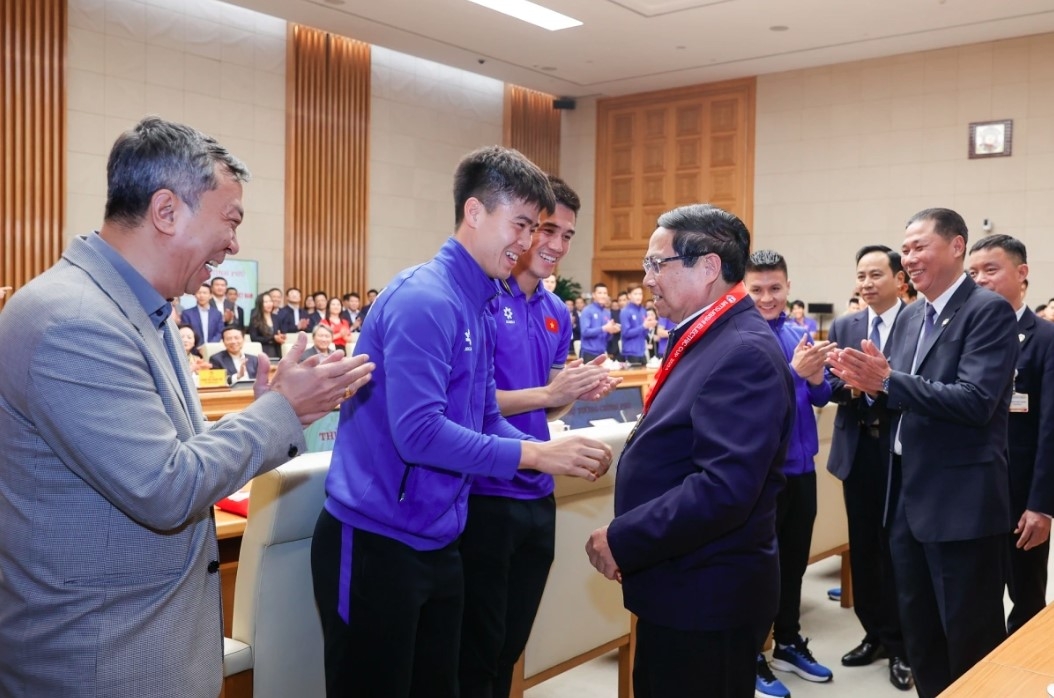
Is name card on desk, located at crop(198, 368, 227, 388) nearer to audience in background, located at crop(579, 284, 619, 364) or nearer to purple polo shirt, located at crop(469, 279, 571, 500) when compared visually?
purple polo shirt, located at crop(469, 279, 571, 500)

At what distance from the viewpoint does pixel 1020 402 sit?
325cm

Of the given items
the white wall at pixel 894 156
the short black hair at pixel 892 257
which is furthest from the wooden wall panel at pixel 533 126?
the short black hair at pixel 892 257

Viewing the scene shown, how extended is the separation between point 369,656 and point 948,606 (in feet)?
5.48

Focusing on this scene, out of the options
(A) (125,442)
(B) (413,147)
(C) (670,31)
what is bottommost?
(A) (125,442)

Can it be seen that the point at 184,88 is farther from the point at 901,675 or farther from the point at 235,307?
the point at 901,675

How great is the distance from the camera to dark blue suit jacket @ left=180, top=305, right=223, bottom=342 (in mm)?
10117

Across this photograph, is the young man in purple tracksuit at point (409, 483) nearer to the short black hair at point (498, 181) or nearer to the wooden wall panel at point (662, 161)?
the short black hair at point (498, 181)

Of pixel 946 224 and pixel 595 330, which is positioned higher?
Answer: pixel 946 224

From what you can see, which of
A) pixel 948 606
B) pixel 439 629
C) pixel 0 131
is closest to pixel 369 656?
pixel 439 629

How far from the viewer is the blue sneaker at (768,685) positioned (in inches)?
124

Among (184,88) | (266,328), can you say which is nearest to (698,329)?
(266,328)

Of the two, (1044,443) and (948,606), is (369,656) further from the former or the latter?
(1044,443)

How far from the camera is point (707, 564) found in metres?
1.75

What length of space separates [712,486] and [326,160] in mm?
12269
